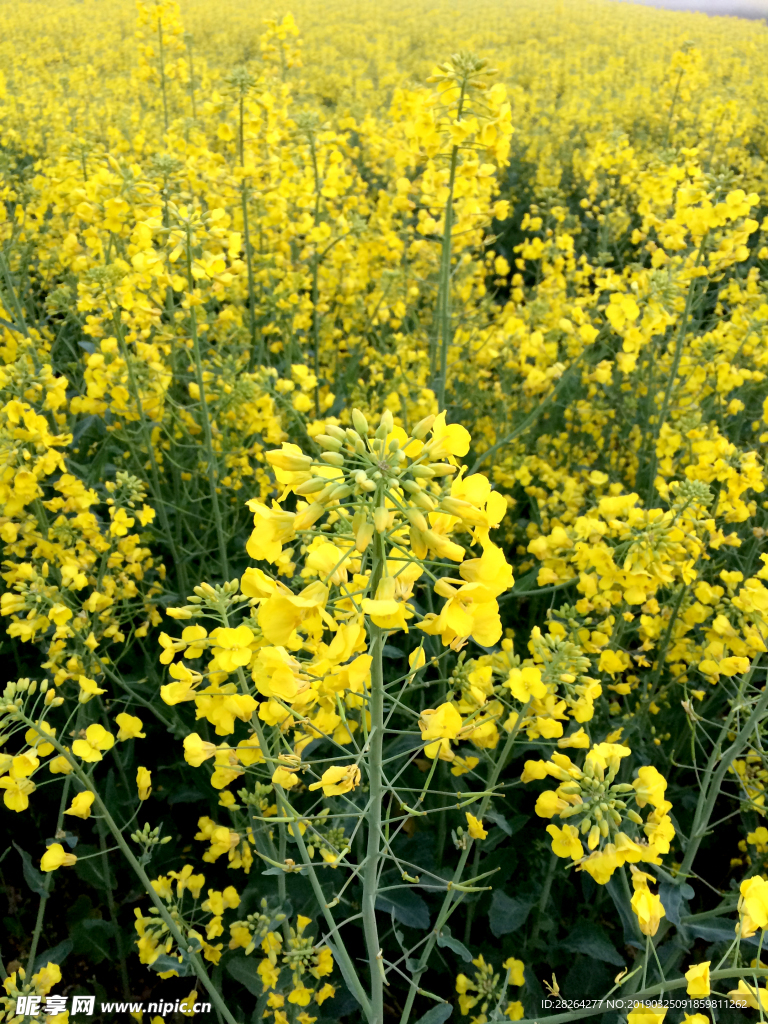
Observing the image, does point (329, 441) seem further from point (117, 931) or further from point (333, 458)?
point (117, 931)

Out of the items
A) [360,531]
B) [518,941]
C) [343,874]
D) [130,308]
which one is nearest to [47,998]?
[343,874]

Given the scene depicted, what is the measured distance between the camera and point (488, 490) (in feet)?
4.01

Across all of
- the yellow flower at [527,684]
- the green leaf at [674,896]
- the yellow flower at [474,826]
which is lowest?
the green leaf at [674,896]

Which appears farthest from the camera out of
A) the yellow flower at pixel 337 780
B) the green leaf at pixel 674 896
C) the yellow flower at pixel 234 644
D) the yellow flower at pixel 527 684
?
the green leaf at pixel 674 896

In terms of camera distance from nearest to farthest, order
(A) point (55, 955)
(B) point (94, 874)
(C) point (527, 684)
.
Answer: (C) point (527, 684) → (A) point (55, 955) → (B) point (94, 874)

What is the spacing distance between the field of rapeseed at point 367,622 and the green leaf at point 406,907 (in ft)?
0.05

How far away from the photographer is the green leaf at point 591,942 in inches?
91.4

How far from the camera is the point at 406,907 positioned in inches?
91.4

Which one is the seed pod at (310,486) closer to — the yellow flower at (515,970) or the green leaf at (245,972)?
the yellow flower at (515,970)

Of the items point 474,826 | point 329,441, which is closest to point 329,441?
point 329,441

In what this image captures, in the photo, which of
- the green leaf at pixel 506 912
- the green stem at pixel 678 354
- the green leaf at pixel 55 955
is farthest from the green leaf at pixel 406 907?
the green stem at pixel 678 354

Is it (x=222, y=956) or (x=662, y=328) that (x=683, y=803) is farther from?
(x=662, y=328)

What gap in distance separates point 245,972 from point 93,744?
1.03 m

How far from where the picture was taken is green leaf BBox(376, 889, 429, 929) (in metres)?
2.26
